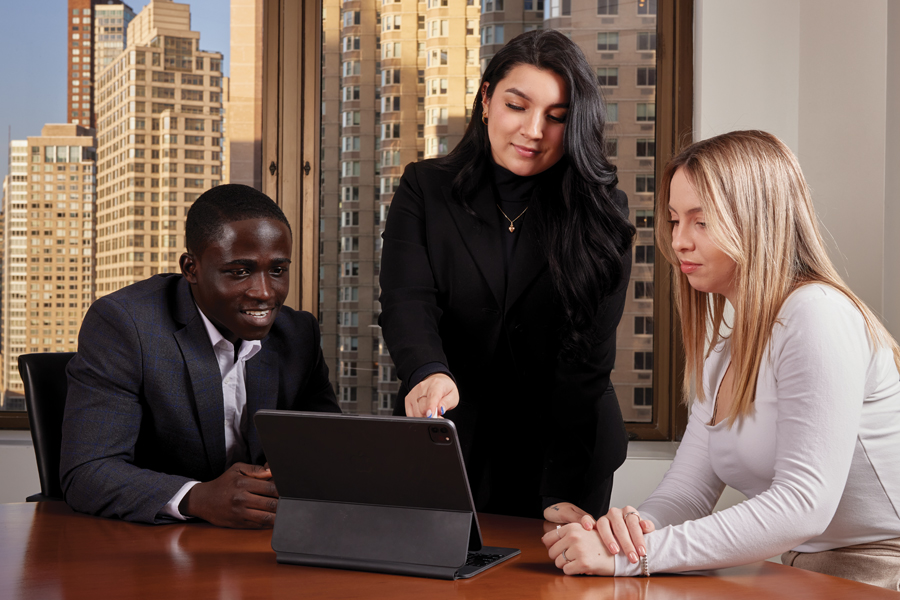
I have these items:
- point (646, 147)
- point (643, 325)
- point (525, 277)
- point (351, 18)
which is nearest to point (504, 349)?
point (525, 277)

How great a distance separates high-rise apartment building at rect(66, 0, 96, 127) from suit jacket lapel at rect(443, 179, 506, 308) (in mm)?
2270

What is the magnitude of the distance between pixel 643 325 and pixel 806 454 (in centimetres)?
201

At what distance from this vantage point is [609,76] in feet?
9.97

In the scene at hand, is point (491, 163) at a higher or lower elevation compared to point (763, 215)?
higher

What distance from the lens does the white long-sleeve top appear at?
3.43ft

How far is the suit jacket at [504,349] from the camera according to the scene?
1583 millimetres

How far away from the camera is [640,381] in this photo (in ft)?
10.0

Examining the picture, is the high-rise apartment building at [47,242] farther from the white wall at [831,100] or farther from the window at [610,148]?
the white wall at [831,100]

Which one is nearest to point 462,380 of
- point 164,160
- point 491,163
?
point 491,163

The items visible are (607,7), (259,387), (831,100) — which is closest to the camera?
(259,387)

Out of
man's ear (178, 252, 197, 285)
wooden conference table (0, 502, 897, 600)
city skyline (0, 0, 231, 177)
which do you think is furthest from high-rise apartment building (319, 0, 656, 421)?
wooden conference table (0, 502, 897, 600)

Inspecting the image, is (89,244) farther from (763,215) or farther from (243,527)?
(763,215)

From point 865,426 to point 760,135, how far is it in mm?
505

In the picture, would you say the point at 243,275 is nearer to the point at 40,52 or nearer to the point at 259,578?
the point at 259,578
